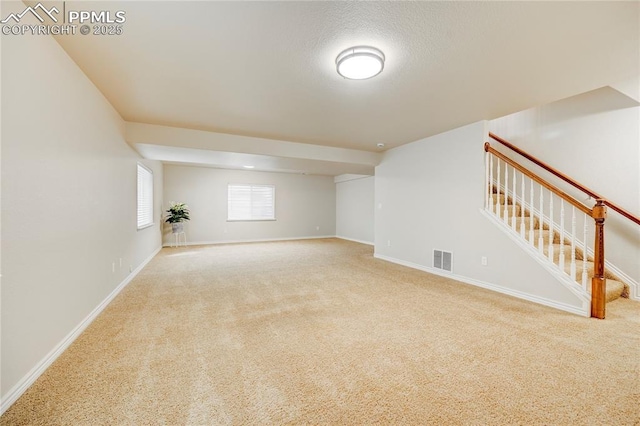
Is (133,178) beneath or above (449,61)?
beneath

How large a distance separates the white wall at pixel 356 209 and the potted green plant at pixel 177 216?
4968mm

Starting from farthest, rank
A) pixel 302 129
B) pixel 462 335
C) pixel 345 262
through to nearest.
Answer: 1. pixel 345 262
2. pixel 302 129
3. pixel 462 335

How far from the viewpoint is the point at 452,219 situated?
4.18 m

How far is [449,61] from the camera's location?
2.25 metres

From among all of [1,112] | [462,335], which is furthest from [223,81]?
[462,335]

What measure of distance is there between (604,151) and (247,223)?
7.91m

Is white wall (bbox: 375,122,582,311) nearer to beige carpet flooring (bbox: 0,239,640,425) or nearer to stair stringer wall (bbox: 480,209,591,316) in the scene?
stair stringer wall (bbox: 480,209,591,316)

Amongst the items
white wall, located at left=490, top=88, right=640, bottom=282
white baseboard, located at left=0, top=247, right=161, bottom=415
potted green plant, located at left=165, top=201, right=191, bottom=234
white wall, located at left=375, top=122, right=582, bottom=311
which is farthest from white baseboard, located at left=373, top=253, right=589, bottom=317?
potted green plant, located at left=165, top=201, right=191, bottom=234

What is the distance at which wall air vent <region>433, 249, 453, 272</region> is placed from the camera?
4.20 m

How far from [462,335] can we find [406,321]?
1.58ft

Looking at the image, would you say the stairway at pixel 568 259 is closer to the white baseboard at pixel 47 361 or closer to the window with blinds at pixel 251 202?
the white baseboard at pixel 47 361

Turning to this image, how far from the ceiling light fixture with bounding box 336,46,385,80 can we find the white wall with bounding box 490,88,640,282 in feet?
11.0

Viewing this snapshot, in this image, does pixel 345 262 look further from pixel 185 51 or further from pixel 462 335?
pixel 185 51

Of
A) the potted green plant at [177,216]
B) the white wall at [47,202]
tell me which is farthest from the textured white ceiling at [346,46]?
the potted green plant at [177,216]
